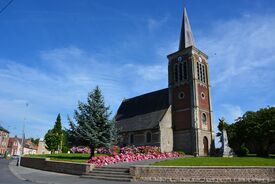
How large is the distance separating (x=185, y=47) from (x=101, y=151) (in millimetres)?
21236

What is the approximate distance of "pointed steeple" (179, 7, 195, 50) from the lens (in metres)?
42.0

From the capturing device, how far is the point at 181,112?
37219mm

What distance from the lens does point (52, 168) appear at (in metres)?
21.1

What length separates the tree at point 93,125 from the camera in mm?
23453

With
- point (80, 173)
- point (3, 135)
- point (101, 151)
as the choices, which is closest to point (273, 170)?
point (80, 173)

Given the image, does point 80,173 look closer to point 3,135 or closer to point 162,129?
point 162,129

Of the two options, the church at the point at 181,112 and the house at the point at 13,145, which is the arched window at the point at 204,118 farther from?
the house at the point at 13,145

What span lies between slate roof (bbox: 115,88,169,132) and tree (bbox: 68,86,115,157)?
1300 centimetres

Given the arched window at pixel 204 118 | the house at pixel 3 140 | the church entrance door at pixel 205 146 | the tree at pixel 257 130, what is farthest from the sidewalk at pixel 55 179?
the house at pixel 3 140

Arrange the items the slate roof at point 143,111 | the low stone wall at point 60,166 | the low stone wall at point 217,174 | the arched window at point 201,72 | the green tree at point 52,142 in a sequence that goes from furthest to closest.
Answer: the green tree at point 52,142
the arched window at point 201,72
the slate roof at point 143,111
the low stone wall at point 60,166
the low stone wall at point 217,174

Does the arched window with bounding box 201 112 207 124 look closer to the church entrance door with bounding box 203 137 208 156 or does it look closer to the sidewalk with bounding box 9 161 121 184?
the church entrance door with bounding box 203 137 208 156

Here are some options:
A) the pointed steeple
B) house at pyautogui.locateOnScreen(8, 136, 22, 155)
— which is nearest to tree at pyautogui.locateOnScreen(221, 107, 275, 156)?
the pointed steeple

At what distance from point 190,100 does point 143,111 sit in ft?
29.0

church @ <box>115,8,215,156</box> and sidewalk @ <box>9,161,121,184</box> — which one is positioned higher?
church @ <box>115,8,215,156</box>
